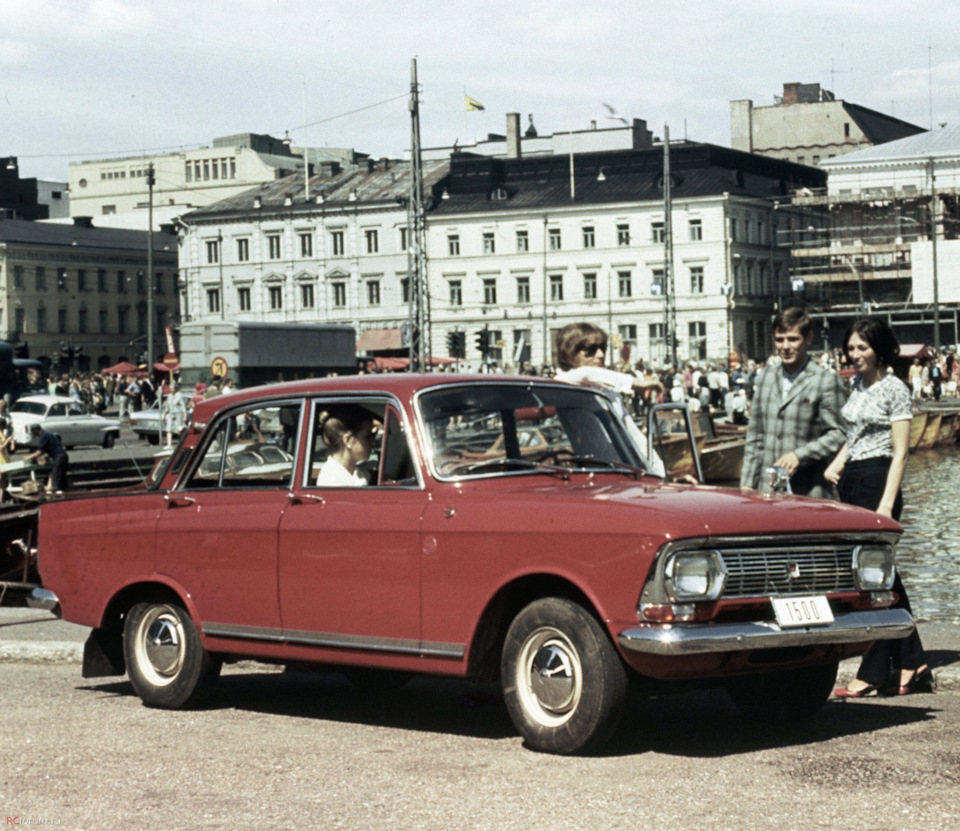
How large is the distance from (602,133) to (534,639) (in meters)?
116

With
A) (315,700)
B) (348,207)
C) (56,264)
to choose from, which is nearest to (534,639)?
(315,700)

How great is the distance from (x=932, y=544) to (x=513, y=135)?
346ft

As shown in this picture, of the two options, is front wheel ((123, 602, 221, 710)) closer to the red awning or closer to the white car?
the white car

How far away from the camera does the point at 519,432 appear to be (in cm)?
817

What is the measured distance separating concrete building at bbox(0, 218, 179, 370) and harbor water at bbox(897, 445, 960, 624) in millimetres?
98221

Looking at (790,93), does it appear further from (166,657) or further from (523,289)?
(166,657)

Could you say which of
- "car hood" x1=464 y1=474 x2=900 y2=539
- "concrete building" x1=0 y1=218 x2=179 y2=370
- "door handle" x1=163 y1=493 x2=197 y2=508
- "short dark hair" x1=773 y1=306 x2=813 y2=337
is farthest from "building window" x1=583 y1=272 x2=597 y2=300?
"car hood" x1=464 y1=474 x2=900 y2=539

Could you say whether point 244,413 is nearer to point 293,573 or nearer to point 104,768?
point 293,573

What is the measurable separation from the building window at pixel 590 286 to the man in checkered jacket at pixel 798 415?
10052 cm

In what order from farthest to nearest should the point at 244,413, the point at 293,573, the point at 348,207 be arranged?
the point at 348,207 → the point at 244,413 → the point at 293,573

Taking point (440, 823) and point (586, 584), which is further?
point (586, 584)

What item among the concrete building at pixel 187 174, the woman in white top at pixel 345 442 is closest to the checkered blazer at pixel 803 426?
the woman in white top at pixel 345 442

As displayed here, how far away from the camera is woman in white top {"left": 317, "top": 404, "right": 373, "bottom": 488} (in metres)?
8.38

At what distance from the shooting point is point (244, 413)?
9.09m
